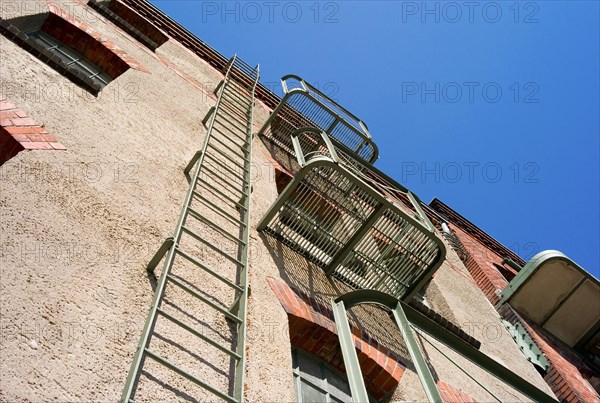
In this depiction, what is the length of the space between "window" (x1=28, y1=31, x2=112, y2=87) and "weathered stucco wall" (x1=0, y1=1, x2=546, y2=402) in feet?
1.62

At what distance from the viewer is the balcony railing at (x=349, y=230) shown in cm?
654

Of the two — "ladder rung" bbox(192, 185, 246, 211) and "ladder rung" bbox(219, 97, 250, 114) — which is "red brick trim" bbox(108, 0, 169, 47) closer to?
"ladder rung" bbox(219, 97, 250, 114)

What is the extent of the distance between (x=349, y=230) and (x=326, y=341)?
1857 millimetres

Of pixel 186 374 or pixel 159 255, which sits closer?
pixel 186 374

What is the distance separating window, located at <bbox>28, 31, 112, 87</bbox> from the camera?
7809mm

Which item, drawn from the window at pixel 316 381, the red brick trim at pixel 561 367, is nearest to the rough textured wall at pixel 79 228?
the window at pixel 316 381

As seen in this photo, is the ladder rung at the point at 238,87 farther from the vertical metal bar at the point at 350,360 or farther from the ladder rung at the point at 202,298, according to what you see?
the vertical metal bar at the point at 350,360

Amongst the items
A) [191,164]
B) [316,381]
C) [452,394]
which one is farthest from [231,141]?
[452,394]

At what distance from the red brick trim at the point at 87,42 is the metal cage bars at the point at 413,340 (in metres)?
5.14

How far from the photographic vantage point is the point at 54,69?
583 centimetres

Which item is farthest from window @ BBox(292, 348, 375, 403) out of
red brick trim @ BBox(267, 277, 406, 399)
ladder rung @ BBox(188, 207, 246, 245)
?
ladder rung @ BBox(188, 207, 246, 245)

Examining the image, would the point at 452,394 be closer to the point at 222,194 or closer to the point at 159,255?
the point at 222,194

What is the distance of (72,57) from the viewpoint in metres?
7.98

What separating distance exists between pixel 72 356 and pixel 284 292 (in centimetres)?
246
